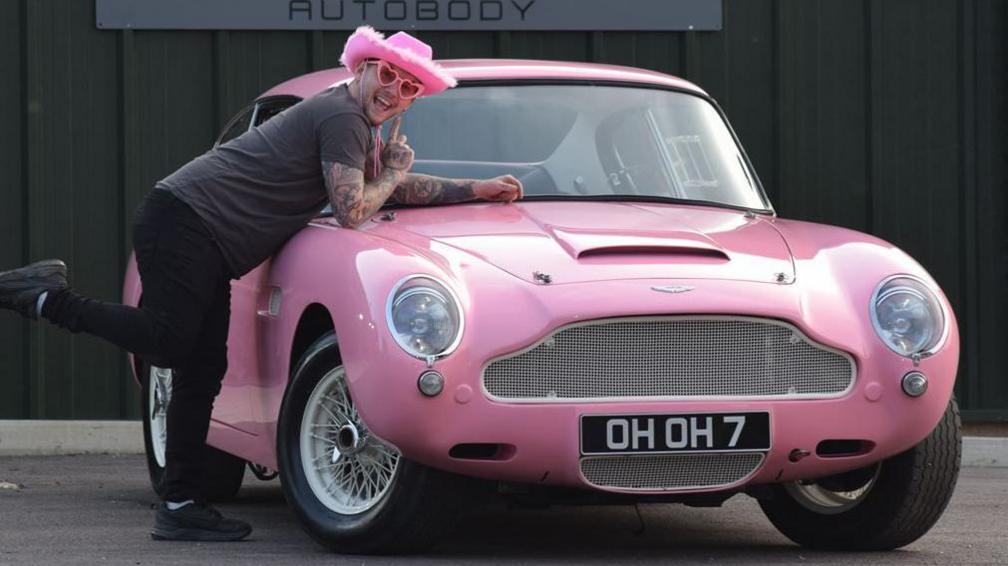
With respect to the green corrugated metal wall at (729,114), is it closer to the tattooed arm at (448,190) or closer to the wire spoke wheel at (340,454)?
the tattooed arm at (448,190)

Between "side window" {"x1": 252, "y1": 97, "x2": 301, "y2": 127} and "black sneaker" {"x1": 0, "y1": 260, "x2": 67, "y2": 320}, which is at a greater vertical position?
"side window" {"x1": 252, "y1": 97, "x2": 301, "y2": 127}

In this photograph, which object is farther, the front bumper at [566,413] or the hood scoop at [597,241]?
the hood scoop at [597,241]

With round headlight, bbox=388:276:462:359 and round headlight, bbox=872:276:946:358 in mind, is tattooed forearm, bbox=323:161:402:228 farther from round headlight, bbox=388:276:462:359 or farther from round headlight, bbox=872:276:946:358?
round headlight, bbox=872:276:946:358

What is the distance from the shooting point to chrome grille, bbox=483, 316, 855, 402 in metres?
5.05

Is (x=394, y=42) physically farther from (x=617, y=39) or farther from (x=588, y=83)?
(x=617, y=39)

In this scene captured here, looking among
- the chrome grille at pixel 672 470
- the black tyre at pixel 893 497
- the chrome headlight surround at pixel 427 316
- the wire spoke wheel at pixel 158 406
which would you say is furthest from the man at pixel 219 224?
the black tyre at pixel 893 497

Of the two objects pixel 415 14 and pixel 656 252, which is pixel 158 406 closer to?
pixel 656 252

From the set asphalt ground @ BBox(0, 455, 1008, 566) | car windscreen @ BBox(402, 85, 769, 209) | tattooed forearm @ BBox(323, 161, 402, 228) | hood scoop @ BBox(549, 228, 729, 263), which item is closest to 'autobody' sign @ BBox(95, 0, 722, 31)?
asphalt ground @ BBox(0, 455, 1008, 566)

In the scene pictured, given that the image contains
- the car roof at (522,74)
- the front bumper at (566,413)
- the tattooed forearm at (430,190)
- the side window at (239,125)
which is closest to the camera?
the front bumper at (566,413)

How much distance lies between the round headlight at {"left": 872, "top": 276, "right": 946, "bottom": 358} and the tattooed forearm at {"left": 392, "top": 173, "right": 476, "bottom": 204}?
1.42m

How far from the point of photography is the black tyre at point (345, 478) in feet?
16.9

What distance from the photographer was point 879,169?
10414mm

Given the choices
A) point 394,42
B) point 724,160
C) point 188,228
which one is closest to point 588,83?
point 724,160

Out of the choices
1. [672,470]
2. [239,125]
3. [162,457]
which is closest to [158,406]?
[162,457]
